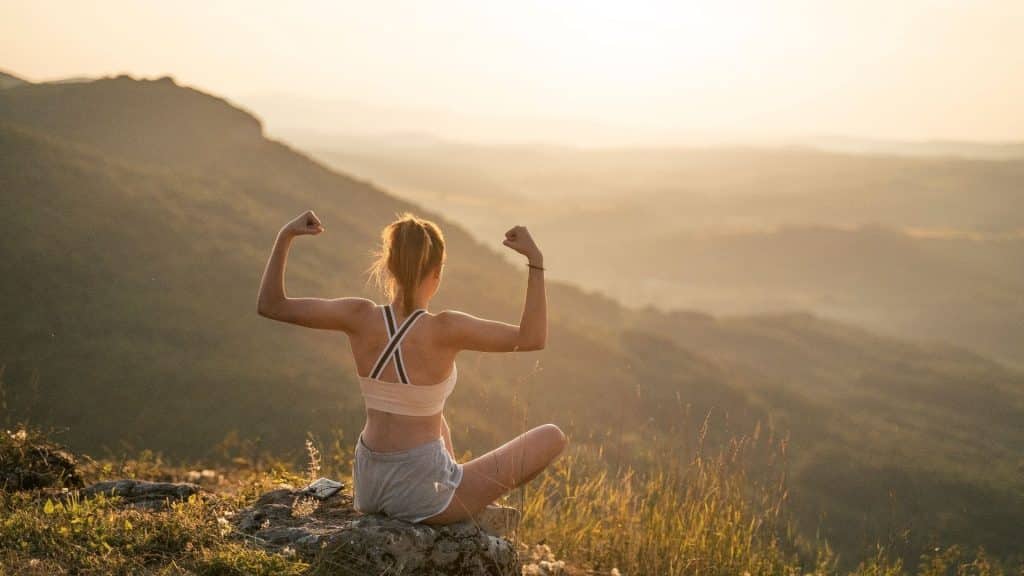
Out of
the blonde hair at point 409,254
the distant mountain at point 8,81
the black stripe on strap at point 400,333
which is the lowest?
the black stripe on strap at point 400,333

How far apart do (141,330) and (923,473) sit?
892 inches

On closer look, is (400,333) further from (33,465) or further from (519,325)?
(33,465)

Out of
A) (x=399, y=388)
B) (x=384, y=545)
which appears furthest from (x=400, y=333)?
(x=384, y=545)

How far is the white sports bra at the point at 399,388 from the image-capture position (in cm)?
459

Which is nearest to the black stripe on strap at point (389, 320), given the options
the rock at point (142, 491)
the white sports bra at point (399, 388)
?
the white sports bra at point (399, 388)

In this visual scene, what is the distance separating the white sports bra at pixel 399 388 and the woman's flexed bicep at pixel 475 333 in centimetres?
15

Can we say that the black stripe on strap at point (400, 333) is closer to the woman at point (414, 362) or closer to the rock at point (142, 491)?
the woman at point (414, 362)

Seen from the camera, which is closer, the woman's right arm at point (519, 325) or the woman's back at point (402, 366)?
the woman's right arm at point (519, 325)

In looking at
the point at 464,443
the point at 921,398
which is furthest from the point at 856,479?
the point at 921,398

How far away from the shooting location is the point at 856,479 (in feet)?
82.5

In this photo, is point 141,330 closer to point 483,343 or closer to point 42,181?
point 42,181

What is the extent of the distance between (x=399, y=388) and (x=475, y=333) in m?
0.52

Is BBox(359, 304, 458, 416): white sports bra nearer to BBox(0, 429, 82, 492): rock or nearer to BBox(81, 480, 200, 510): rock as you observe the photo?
BBox(81, 480, 200, 510): rock

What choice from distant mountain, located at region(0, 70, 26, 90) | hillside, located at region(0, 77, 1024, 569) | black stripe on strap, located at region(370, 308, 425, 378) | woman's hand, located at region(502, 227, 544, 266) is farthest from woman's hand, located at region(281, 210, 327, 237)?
distant mountain, located at region(0, 70, 26, 90)
